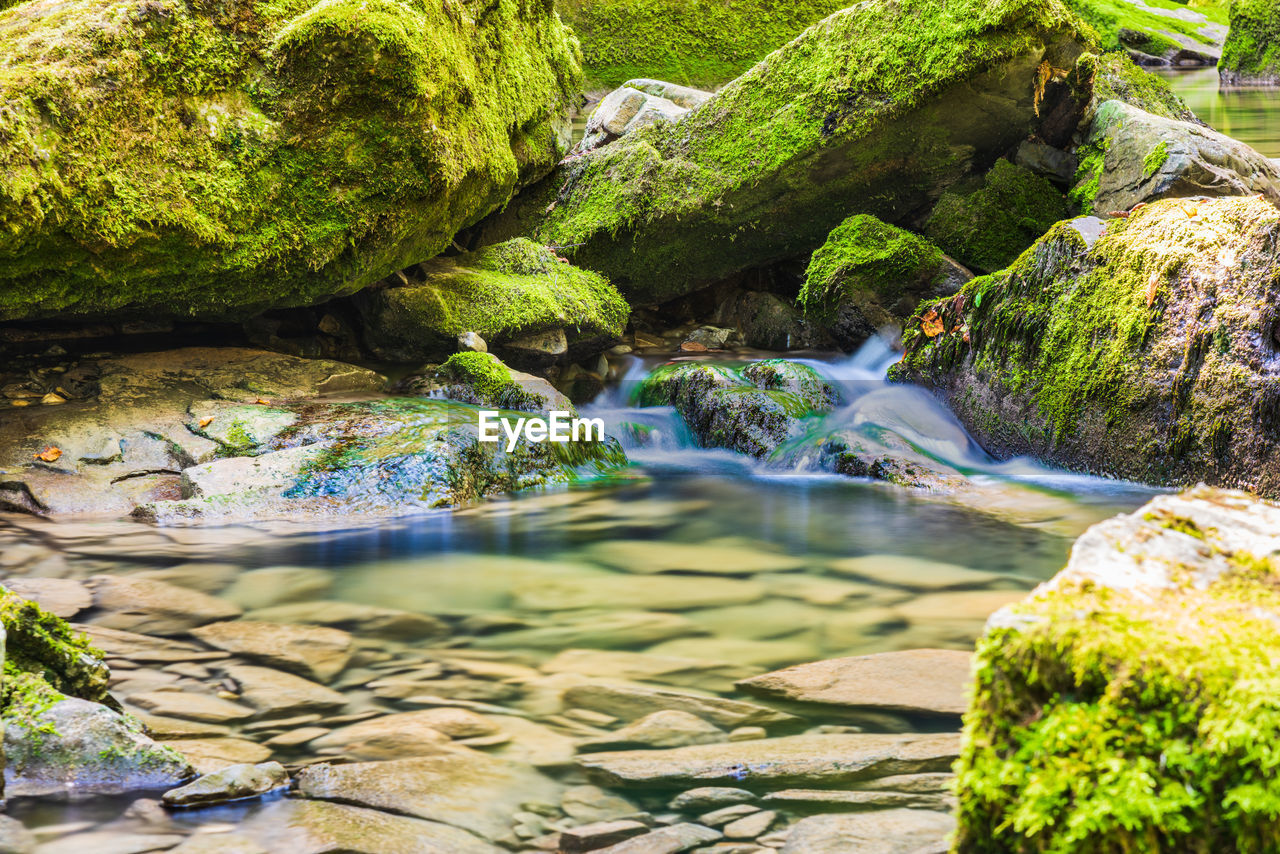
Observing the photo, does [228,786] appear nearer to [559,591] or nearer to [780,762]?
[780,762]

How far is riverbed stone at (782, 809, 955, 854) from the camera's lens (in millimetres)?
1891

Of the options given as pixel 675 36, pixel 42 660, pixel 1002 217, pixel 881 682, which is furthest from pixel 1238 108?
pixel 42 660

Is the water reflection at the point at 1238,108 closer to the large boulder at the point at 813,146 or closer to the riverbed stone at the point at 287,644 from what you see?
the large boulder at the point at 813,146

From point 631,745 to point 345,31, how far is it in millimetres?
4857

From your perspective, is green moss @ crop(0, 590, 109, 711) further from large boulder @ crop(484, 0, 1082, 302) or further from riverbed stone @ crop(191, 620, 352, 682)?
large boulder @ crop(484, 0, 1082, 302)

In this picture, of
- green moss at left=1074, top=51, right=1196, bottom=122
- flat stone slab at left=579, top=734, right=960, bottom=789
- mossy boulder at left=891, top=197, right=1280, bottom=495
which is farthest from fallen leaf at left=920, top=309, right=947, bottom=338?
flat stone slab at left=579, top=734, right=960, bottom=789

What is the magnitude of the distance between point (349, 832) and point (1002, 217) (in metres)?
8.25

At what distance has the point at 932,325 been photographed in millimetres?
7344

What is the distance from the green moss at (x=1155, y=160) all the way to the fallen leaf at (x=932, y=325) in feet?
7.57

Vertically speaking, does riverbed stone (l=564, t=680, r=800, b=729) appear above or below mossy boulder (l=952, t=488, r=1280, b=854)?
below

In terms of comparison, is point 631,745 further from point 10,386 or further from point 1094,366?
point 10,386

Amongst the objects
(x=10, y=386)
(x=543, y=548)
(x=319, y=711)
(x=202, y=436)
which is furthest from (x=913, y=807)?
(x=10, y=386)

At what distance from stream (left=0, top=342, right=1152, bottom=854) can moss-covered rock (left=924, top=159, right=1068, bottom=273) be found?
2.79m

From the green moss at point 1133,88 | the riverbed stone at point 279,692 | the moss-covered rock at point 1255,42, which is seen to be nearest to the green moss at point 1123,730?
the riverbed stone at point 279,692
